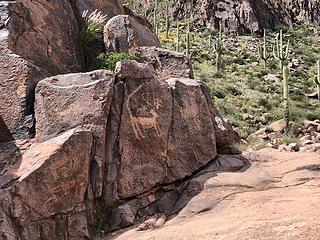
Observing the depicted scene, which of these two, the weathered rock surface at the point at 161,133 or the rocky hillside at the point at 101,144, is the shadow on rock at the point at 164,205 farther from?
the weathered rock surface at the point at 161,133

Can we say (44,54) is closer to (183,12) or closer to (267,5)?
(183,12)

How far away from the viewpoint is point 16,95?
26.5 ft

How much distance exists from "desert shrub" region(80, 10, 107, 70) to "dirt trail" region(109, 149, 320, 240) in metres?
3.75

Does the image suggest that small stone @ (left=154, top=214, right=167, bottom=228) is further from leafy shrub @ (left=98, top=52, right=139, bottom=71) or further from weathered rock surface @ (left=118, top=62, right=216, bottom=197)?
leafy shrub @ (left=98, top=52, right=139, bottom=71)

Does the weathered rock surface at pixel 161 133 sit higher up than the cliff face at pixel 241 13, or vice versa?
the cliff face at pixel 241 13

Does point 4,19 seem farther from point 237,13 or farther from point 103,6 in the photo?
point 237,13

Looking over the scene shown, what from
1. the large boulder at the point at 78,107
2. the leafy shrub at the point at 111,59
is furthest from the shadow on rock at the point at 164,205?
the leafy shrub at the point at 111,59

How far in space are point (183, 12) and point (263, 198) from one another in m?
39.9

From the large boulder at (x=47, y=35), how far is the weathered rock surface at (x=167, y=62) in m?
1.56

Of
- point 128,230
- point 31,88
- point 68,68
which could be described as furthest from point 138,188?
point 68,68

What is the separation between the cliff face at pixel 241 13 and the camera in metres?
43.5

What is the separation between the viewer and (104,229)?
7.51 meters

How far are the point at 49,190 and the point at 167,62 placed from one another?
4843mm

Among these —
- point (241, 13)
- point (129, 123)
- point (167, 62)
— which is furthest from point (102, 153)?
point (241, 13)
